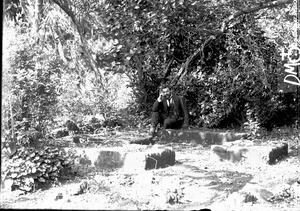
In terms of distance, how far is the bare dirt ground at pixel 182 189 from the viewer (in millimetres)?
4277

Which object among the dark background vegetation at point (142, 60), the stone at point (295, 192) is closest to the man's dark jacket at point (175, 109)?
the dark background vegetation at point (142, 60)

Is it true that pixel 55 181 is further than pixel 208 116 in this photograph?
No

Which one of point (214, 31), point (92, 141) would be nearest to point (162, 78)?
point (214, 31)

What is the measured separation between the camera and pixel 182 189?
4.79m

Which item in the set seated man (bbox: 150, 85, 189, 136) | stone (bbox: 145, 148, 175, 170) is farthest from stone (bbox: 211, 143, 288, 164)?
seated man (bbox: 150, 85, 189, 136)

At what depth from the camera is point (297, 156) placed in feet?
22.2

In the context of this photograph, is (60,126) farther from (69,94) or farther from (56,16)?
(56,16)

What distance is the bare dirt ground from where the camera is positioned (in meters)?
4.28

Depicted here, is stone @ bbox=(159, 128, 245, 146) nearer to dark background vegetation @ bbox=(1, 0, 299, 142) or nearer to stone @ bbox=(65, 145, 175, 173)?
dark background vegetation @ bbox=(1, 0, 299, 142)

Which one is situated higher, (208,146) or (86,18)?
(86,18)

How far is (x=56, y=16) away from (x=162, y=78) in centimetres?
407

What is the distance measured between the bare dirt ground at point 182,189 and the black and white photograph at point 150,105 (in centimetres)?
2

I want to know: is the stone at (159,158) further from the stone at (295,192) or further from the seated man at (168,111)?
the seated man at (168,111)

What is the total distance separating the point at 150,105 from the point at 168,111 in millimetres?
1338
